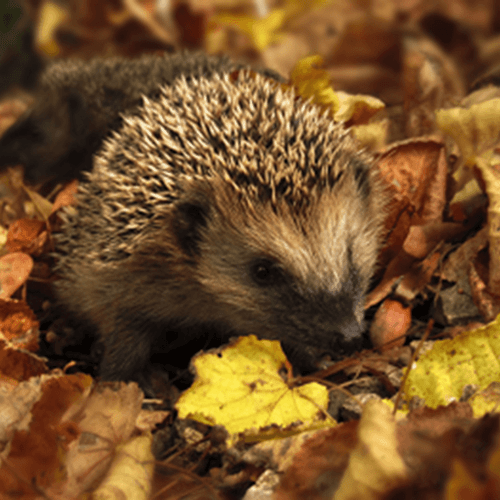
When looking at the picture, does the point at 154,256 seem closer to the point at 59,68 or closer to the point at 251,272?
the point at 251,272

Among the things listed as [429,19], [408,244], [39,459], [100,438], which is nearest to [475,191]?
[408,244]

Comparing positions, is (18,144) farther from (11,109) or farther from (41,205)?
(11,109)

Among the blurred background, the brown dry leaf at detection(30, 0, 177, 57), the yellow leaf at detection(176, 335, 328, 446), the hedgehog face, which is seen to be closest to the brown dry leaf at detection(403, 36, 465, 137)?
the blurred background

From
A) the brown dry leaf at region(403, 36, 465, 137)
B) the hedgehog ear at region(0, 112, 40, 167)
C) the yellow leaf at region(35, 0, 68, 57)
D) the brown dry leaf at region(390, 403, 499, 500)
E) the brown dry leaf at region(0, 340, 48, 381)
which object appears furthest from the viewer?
the yellow leaf at region(35, 0, 68, 57)

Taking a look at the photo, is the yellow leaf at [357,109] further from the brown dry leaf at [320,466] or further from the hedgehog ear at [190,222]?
the brown dry leaf at [320,466]

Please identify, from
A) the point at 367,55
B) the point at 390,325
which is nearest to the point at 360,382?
the point at 390,325

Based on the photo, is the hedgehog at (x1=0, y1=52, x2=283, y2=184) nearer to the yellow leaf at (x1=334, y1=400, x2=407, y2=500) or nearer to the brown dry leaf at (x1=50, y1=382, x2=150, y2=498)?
the brown dry leaf at (x1=50, y1=382, x2=150, y2=498)
